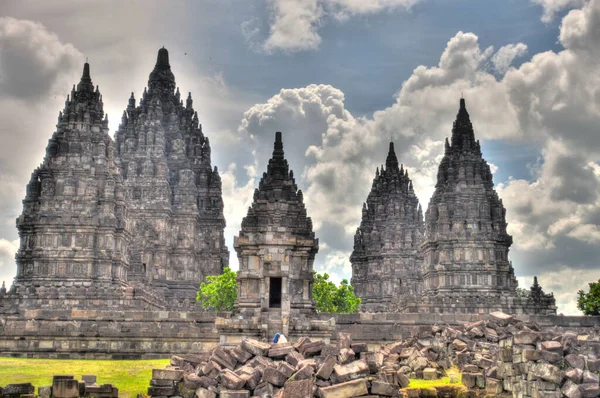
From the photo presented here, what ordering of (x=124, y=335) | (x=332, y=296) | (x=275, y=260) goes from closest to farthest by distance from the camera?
(x=124, y=335) → (x=275, y=260) → (x=332, y=296)

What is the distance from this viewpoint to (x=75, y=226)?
153 feet

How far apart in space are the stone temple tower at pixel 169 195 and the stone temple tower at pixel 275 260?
2517 cm

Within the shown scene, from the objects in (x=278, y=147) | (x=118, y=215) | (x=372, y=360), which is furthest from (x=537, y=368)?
(x=118, y=215)

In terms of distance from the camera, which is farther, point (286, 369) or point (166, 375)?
point (166, 375)

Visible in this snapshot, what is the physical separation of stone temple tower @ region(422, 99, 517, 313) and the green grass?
30170 mm

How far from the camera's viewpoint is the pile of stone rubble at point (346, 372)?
15109 millimetres

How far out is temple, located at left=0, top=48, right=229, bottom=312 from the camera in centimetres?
4581

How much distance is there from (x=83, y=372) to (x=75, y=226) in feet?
84.7

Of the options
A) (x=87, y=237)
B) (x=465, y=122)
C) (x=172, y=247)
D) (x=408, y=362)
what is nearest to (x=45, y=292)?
(x=87, y=237)

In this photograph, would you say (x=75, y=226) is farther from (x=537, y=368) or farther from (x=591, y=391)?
(x=591, y=391)

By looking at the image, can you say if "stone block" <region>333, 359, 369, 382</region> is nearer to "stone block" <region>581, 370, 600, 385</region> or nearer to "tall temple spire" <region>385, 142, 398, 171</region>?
"stone block" <region>581, 370, 600, 385</region>

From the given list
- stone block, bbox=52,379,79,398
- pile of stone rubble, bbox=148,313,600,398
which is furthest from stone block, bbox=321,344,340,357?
stone block, bbox=52,379,79,398

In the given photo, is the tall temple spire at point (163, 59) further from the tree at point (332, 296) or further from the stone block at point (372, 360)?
the stone block at point (372, 360)

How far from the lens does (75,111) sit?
5006 centimetres
